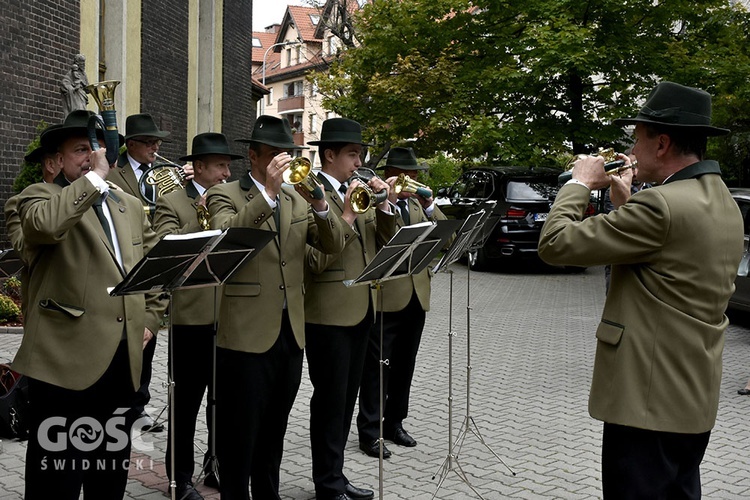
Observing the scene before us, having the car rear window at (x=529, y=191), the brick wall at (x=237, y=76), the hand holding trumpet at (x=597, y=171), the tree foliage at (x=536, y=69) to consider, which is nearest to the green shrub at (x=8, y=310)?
the hand holding trumpet at (x=597, y=171)

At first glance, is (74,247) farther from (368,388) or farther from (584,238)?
(368,388)

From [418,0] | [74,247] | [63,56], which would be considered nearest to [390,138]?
[418,0]

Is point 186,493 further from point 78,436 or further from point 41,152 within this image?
point 41,152

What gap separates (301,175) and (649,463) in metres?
2.03

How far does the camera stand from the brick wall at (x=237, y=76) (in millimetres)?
20484

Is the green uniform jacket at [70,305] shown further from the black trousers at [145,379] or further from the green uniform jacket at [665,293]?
the green uniform jacket at [665,293]

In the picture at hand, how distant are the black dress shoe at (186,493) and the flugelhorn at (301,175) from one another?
7.05 ft

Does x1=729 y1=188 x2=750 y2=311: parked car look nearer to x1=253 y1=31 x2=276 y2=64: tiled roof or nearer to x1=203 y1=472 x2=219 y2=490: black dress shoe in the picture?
x1=203 y1=472 x2=219 y2=490: black dress shoe

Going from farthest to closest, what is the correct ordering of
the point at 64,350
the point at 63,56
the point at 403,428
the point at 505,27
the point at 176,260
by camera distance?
the point at 505,27
the point at 63,56
the point at 403,428
the point at 64,350
the point at 176,260

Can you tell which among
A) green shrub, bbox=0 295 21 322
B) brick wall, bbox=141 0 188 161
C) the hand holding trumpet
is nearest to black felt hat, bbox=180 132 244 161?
the hand holding trumpet

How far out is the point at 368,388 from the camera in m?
6.57

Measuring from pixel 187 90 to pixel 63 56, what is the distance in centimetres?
544

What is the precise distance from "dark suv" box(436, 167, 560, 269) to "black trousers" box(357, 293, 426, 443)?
11.0 metres

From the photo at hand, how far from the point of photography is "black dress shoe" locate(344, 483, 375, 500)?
548 cm
